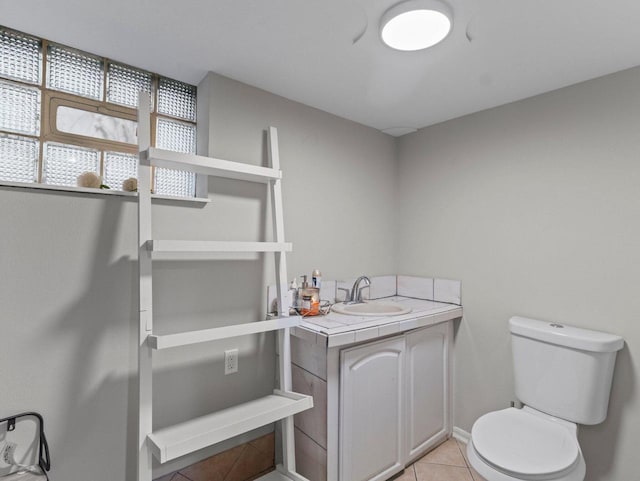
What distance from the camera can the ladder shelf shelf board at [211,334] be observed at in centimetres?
122

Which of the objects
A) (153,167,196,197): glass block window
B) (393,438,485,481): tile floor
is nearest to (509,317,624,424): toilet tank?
(393,438,485,481): tile floor

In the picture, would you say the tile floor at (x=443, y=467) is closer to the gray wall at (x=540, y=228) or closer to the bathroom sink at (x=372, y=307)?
Answer: the gray wall at (x=540, y=228)

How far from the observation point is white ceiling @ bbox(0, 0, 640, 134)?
3.98 ft

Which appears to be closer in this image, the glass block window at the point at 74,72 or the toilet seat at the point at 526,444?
the toilet seat at the point at 526,444

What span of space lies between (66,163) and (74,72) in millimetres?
415

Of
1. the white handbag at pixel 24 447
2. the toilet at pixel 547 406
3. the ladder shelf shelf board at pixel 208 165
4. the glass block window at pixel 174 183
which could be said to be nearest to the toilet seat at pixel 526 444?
the toilet at pixel 547 406

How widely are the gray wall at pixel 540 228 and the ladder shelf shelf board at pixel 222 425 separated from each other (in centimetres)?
125

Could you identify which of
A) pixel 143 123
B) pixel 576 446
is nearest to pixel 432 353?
pixel 576 446

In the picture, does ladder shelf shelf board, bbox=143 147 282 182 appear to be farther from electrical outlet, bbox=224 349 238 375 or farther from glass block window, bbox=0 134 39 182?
electrical outlet, bbox=224 349 238 375

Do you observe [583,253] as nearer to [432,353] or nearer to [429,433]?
[432,353]

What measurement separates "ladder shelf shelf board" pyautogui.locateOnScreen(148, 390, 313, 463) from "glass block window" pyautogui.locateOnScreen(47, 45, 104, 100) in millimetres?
1477

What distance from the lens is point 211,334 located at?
1.31 m

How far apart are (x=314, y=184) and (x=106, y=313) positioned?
1262 mm

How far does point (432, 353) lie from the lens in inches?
79.7
